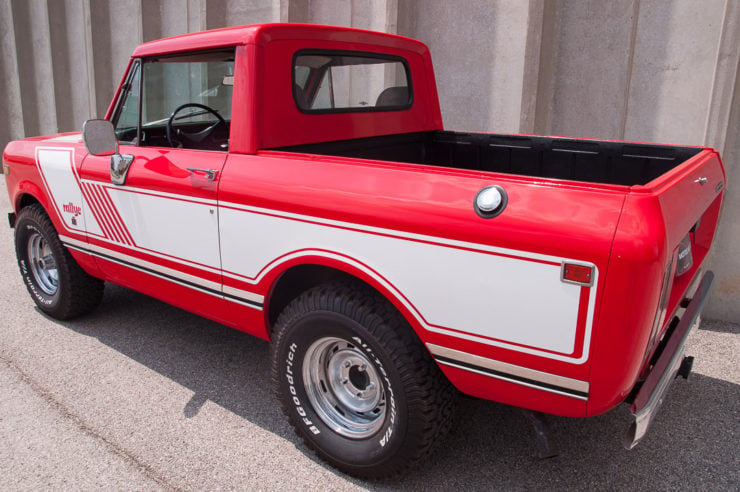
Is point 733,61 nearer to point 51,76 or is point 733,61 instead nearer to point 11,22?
point 51,76

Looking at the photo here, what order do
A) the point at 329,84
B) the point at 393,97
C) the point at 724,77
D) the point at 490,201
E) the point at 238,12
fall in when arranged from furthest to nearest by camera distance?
the point at 238,12
the point at 724,77
the point at 393,97
the point at 329,84
the point at 490,201

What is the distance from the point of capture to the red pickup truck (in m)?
1.82

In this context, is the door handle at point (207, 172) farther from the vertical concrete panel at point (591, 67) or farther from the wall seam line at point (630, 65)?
the wall seam line at point (630, 65)

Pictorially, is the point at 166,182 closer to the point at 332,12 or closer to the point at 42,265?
the point at 42,265

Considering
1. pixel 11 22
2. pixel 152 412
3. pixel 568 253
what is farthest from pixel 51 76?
pixel 568 253

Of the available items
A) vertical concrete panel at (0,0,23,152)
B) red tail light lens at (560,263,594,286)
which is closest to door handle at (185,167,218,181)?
red tail light lens at (560,263,594,286)

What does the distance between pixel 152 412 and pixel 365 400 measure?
124 centimetres

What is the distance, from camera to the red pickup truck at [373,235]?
1.82 m

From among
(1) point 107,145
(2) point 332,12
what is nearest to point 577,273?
(1) point 107,145

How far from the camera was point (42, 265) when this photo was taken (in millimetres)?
4324

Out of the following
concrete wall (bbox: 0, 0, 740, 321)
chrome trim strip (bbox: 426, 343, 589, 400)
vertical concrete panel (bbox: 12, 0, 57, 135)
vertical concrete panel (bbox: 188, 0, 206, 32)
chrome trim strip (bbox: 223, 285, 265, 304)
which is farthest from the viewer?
vertical concrete panel (bbox: 12, 0, 57, 135)

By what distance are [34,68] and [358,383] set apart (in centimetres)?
1265

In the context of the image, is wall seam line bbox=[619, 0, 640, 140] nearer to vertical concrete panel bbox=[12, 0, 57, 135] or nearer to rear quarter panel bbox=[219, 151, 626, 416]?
rear quarter panel bbox=[219, 151, 626, 416]

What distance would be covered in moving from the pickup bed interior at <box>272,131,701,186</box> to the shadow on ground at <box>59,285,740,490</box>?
51.0 inches
